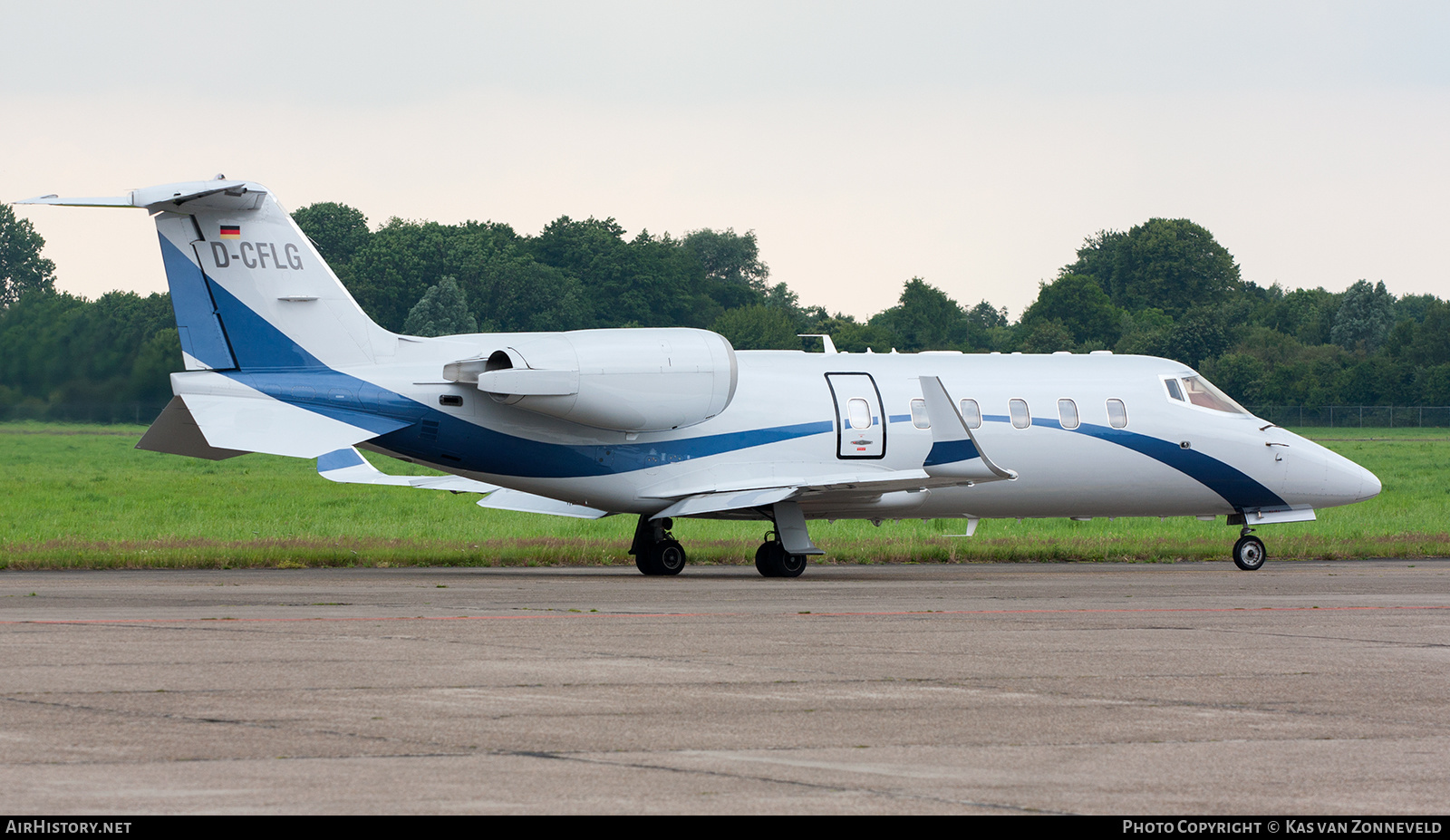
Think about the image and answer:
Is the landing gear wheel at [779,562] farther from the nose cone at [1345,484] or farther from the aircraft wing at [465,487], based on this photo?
the nose cone at [1345,484]

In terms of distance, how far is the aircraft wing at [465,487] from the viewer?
82.2 feet

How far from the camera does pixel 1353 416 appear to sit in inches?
3561

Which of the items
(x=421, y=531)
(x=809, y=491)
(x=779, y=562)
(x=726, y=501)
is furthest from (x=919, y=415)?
(x=421, y=531)

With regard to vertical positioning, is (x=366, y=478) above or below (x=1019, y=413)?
below

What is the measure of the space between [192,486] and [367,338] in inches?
1010

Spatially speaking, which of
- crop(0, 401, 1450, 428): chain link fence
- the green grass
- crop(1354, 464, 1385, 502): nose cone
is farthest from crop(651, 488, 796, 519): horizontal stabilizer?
crop(0, 401, 1450, 428): chain link fence

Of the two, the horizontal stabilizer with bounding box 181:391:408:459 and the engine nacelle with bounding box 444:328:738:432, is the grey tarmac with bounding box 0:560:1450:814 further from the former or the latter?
the engine nacelle with bounding box 444:328:738:432

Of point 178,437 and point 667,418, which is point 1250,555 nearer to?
point 667,418

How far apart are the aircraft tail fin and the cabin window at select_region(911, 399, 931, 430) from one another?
801 centimetres

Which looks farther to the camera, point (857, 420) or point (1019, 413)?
point (1019, 413)

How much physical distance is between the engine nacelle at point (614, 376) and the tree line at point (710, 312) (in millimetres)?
12582

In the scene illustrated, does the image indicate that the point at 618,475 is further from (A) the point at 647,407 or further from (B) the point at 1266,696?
(B) the point at 1266,696

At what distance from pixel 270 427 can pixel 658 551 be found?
590cm

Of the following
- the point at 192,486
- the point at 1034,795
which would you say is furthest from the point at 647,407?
the point at 192,486
